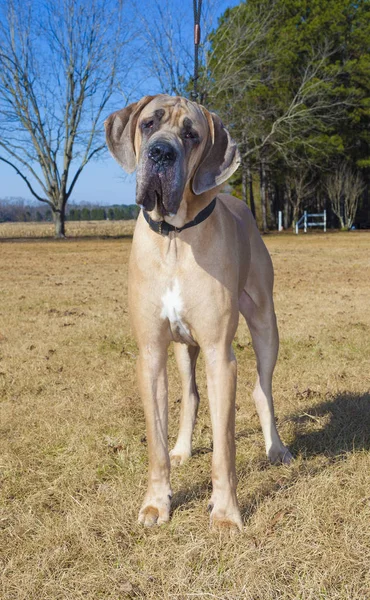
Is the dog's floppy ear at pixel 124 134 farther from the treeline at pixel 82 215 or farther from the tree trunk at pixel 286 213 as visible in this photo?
the treeline at pixel 82 215

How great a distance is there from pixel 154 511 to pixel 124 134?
178cm

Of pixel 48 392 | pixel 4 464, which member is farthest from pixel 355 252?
pixel 4 464

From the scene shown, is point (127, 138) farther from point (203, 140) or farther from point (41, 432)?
point (41, 432)

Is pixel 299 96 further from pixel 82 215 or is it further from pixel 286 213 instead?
pixel 82 215

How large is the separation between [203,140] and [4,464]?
2.13 meters

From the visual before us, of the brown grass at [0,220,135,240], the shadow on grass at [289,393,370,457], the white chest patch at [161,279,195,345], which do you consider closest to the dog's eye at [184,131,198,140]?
the white chest patch at [161,279,195,345]

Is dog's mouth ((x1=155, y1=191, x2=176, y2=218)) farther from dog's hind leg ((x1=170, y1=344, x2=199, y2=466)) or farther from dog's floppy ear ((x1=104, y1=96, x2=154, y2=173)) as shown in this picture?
dog's hind leg ((x1=170, y1=344, x2=199, y2=466))

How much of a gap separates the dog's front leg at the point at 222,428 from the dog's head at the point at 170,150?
2.15 feet

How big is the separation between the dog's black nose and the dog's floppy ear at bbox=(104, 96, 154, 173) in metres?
0.33

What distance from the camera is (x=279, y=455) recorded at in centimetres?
369

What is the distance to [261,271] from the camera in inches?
146

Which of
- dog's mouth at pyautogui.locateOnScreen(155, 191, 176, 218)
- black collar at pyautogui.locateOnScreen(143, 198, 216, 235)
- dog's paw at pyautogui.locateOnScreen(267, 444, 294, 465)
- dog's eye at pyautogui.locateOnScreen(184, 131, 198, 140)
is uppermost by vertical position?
dog's eye at pyautogui.locateOnScreen(184, 131, 198, 140)

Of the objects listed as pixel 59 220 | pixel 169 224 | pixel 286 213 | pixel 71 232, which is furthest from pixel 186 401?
pixel 71 232

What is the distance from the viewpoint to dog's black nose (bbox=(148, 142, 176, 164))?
2.63m
